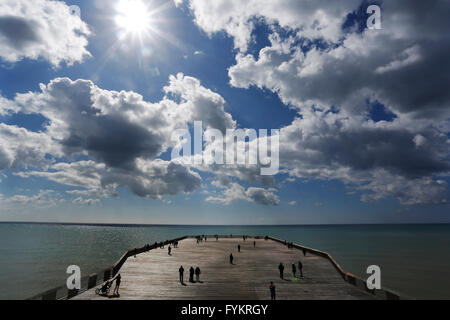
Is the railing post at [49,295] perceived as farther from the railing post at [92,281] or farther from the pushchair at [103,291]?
the railing post at [92,281]

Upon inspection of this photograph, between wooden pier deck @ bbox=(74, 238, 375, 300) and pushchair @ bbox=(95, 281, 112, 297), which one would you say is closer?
pushchair @ bbox=(95, 281, 112, 297)

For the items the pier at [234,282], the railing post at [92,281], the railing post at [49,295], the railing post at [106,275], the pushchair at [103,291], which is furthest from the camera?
the railing post at [106,275]

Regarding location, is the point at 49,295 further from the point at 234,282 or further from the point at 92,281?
the point at 234,282

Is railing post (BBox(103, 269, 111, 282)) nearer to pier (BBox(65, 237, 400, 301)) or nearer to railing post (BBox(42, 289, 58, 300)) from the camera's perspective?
pier (BBox(65, 237, 400, 301))

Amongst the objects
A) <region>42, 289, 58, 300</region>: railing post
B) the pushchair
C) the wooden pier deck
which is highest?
<region>42, 289, 58, 300</region>: railing post

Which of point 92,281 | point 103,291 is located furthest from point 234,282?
point 92,281

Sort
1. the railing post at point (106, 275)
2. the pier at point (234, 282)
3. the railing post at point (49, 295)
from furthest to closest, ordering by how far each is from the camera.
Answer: the railing post at point (106, 275) < the pier at point (234, 282) < the railing post at point (49, 295)

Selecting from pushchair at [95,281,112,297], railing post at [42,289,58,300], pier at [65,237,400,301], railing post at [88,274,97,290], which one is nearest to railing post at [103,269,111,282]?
pier at [65,237,400,301]

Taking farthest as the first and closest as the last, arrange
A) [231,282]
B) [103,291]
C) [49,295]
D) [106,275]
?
[231,282] < [106,275] < [103,291] < [49,295]

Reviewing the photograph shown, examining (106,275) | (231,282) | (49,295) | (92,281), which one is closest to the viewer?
(49,295)

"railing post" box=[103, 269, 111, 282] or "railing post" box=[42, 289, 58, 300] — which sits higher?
"railing post" box=[42, 289, 58, 300]

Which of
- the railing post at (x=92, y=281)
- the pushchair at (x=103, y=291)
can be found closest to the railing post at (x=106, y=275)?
the railing post at (x=92, y=281)
